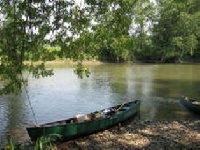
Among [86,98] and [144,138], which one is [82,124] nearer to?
[144,138]

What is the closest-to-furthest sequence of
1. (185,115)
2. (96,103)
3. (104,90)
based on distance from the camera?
(185,115)
(96,103)
(104,90)

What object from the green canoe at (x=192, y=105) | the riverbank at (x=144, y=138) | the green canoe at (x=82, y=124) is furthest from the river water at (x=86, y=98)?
the riverbank at (x=144, y=138)

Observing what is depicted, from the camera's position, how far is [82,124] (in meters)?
19.8

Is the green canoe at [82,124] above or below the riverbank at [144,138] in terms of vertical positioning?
above

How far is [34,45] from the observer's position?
1455cm

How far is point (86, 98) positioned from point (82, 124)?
16150 millimetres

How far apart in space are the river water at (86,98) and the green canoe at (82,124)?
10.6ft

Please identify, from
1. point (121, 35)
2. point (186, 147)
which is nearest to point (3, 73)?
point (121, 35)

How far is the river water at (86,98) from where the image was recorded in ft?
89.0

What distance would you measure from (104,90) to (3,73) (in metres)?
26.5

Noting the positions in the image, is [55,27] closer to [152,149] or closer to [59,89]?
[152,149]

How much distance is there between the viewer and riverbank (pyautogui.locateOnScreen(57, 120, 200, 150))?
18.1 m

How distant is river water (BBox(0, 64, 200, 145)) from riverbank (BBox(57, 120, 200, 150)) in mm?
3960

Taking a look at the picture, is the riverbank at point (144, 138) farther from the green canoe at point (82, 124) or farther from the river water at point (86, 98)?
the river water at point (86, 98)
